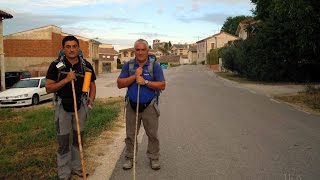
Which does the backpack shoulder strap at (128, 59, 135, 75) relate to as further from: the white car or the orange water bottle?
the white car

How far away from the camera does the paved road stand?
21.0ft

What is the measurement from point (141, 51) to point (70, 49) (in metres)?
1.00

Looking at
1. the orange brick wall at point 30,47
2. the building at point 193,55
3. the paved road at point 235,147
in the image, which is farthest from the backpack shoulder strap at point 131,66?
the building at point 193,55

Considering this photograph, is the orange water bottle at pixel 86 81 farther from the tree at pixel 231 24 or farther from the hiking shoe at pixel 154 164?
the tree at pixel 231 24

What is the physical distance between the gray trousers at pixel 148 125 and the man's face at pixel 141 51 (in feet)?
2.21

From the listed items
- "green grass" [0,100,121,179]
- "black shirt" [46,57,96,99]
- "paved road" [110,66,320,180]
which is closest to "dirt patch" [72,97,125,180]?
"green grass" [0,100,121,179]

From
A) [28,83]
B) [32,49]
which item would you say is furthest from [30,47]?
[28,83]

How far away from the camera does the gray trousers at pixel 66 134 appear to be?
5801 millimetres

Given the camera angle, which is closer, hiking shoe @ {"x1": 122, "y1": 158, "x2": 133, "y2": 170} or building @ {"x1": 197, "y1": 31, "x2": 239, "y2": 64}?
hiking shoe @ {"x1": 122, "y1": 158, "x2": 133, "y2": 170}

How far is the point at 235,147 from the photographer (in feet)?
27.4

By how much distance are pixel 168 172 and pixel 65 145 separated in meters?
1.55

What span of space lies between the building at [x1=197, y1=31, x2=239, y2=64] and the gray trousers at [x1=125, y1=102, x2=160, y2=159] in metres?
93.3

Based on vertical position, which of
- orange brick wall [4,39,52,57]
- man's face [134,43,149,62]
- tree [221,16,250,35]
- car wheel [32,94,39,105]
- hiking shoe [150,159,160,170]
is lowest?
car wheel [32,94,39,105]

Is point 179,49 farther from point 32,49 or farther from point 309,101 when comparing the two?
point 309,101
